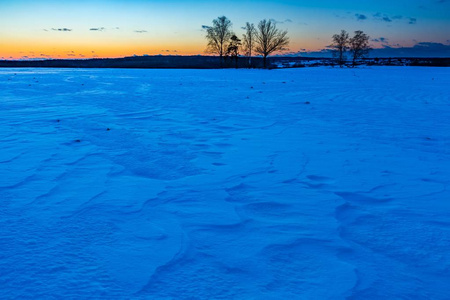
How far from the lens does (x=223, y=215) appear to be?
215 cm

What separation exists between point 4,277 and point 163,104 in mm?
6925

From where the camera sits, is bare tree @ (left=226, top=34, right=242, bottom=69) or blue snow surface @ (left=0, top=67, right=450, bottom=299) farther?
bare tree @ (left=226, top=34, right=242, bottom=69)

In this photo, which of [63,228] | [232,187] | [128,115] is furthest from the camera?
[128,115]

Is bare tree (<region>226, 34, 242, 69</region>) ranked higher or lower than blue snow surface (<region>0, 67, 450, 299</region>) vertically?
higher

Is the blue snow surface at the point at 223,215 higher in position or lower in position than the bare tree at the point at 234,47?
lower

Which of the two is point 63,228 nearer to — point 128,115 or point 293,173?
point 293,173

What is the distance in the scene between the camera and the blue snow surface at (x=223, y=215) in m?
1.47

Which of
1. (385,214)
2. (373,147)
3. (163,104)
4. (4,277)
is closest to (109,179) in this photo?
(4,277)

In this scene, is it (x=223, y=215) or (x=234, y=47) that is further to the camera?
(x=234, y=47)

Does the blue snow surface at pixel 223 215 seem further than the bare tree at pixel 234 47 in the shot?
No

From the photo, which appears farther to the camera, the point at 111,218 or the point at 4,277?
the point at 111,218

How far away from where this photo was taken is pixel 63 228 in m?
1.91

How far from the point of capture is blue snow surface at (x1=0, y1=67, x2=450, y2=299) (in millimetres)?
1468

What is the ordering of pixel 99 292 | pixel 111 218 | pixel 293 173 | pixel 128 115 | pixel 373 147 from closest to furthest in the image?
1. pixel 99 292
2. pixel 111 218
3. pixel 293 173
4. pixel 373 147
5. pixel 128 115
